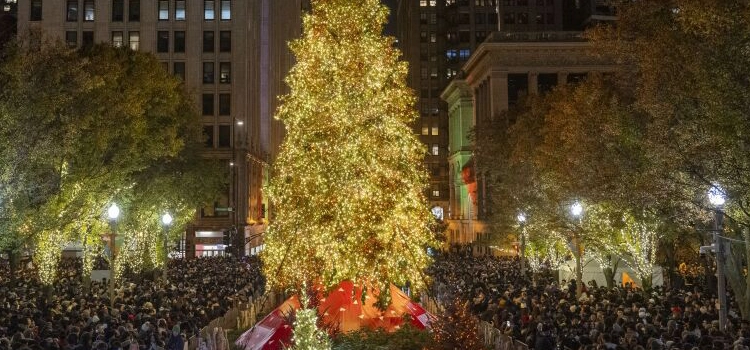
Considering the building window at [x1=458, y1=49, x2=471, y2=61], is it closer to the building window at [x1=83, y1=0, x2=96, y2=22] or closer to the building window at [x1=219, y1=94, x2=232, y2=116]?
the building window at [x1=219, y1=94, x2=232, y2=116]

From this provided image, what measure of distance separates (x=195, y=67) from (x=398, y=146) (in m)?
62.6

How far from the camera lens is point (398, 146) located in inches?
1017

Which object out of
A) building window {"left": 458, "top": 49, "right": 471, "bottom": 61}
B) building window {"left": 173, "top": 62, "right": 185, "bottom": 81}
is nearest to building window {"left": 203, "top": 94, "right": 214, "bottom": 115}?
building window {"left": 173, "top": 62, "right": 185, "bottom": 81}

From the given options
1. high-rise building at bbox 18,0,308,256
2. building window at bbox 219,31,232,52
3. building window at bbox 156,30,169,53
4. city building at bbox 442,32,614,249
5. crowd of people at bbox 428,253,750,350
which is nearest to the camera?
crowd of people at bbox 428,253,750,350

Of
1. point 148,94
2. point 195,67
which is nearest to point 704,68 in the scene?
point 148,94

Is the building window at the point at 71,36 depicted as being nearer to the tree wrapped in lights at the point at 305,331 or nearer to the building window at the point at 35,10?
the building window at the point at 35,10

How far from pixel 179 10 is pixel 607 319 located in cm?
7037

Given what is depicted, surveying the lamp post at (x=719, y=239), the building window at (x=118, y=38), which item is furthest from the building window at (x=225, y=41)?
the lamp post at (x=719, y=239)

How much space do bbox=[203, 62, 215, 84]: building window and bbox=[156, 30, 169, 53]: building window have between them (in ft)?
13.7

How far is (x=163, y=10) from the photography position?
85.2 meters

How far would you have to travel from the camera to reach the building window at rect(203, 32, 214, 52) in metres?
85.2

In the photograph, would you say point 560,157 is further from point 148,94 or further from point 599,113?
point 148,94

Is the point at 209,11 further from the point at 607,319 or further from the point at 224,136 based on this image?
the point at 607,319

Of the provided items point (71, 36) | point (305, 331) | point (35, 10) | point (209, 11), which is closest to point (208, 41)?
point (209, 11)
